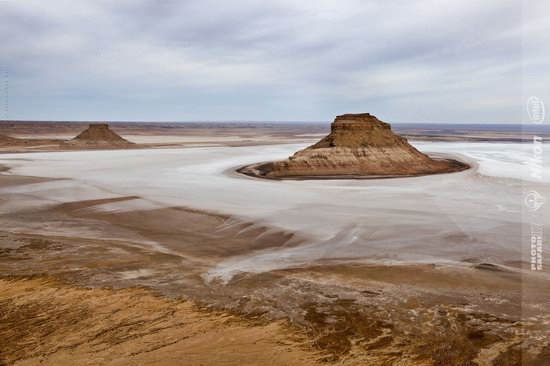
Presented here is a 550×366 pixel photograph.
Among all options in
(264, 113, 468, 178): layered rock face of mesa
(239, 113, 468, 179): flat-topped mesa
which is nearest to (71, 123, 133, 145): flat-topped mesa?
(239, 113, 468, 179): flat-topped mesa

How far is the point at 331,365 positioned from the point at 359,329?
1.61 meters

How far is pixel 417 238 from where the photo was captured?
1667 centimetres

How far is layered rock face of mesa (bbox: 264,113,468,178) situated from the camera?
39406 millimetres

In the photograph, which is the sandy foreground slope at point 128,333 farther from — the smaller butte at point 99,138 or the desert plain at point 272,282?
the smaller butte at point 99,138

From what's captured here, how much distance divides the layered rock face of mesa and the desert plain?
14.1 meters

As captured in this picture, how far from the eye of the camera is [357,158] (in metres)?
40.8

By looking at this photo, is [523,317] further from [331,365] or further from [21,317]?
[21,317]

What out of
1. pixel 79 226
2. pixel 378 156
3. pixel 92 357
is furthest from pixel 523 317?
pixel 378 156

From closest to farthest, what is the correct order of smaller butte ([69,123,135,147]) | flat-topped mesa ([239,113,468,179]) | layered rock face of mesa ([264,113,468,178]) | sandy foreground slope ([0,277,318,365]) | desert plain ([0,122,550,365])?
sandy foreground slope ([0,277,318,365])
desert plain ([0,122,550,365])
flat-topped mesa ([239,113,468,179])
layered rock face of mesa ([264,113,468,178])
smaller butte ([69,123,135,147])

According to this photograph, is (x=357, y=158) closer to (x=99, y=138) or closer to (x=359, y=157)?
(x=359, y=157)

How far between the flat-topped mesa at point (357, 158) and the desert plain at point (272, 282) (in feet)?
45.7

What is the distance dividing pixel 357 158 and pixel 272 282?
30301 mm

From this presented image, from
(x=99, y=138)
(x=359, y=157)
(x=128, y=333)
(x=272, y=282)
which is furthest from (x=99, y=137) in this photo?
(x=128, y=333)

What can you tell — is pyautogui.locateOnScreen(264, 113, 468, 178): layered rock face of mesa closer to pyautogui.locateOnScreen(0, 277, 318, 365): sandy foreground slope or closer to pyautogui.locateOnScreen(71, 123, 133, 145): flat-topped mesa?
pyautogui.locateOnScreen(0, 277, 318, 365): sandy foreground slope
